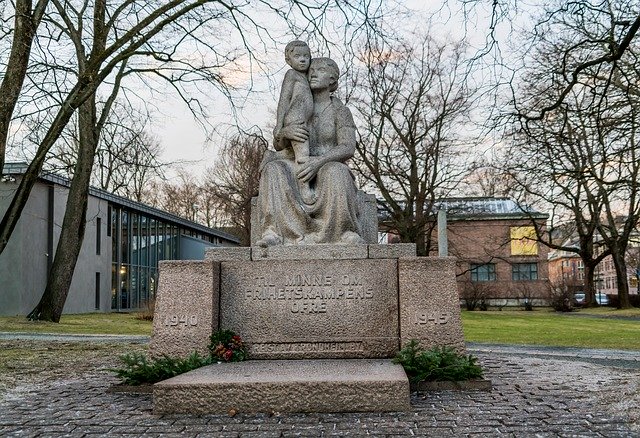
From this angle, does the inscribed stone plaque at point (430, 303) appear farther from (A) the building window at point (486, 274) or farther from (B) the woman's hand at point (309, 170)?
(A) the building window at point (486, 274)

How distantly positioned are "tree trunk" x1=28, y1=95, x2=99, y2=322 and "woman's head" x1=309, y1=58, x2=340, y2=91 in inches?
503

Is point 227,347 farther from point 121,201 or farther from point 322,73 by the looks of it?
point 121,201

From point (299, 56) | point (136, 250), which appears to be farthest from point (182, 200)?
point (299, 56)

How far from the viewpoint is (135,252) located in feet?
124

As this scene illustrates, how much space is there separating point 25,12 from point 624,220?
32838mm

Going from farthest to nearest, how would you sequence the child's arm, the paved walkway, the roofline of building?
the roofline of building
the child's arm
the paved walkway

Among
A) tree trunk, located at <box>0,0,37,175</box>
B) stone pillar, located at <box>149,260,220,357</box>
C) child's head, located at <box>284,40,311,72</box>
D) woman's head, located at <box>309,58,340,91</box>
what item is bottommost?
stone pillar, located at <box>149,260,220,357</box>

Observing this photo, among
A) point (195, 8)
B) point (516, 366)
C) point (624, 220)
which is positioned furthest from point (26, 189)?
point (624, 220)

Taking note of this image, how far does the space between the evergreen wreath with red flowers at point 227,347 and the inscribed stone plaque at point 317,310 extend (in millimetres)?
141

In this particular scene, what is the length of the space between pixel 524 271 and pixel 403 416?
53.6m

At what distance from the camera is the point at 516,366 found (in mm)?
8367

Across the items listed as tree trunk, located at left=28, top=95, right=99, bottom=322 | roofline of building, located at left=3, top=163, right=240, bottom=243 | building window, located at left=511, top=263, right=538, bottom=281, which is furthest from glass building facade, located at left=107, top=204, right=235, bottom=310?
building window, located at left=511, top=263, right=538, bottom=281

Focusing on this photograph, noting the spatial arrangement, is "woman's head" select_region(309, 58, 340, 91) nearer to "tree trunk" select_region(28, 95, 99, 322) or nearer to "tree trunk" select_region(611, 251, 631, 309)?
"tree trunk" select_region(28, 95, 99, 322)

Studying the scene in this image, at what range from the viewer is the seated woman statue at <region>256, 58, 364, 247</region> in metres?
7.69
